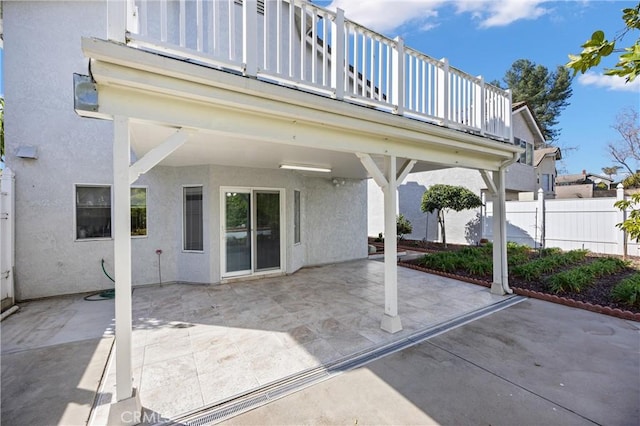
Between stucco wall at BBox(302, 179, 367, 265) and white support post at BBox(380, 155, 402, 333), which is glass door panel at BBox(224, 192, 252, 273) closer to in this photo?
stucco wall at BBox(302, 179, 367, 265)

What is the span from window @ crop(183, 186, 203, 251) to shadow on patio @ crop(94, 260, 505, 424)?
0.98 m

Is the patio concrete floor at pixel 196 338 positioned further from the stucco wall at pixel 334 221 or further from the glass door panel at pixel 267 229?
the stucco wall at pixel 334 221

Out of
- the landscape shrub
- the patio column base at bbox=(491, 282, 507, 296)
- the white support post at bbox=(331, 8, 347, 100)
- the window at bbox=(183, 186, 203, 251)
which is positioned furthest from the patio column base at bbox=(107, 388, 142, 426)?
the landscape shrub

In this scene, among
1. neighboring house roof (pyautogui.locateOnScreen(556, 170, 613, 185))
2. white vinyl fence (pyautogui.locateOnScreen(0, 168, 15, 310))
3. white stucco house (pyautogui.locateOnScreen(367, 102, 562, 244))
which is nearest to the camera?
white vinyl fence (pyautogui.locateOnScreen(0, 168, 15, 310))

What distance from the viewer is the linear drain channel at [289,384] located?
2487 mm

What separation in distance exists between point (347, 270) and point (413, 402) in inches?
213

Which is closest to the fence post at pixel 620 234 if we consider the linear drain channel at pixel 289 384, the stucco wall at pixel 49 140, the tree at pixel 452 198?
the tree at pixel 452 198

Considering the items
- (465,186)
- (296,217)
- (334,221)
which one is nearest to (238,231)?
(296,217)

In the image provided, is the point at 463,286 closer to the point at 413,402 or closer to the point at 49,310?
the point at 413,402

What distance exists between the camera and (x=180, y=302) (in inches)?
210

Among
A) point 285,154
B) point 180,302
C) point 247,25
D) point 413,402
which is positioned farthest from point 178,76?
point 180,302

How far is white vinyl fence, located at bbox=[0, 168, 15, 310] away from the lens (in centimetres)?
488

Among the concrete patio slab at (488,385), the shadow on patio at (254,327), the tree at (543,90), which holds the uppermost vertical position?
the tree at (543,90)

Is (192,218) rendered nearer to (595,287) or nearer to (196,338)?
(196,338)
